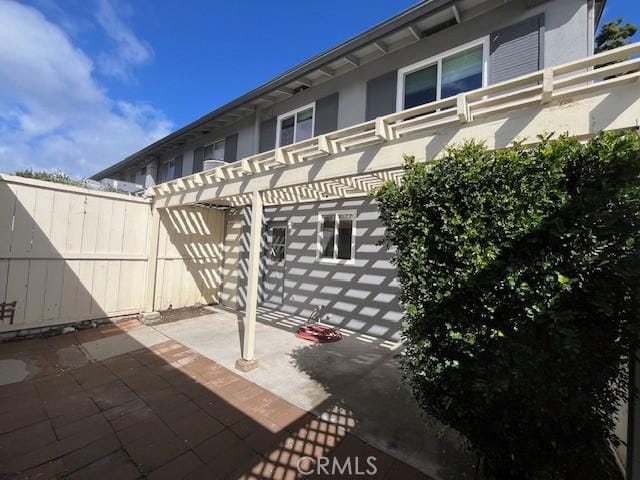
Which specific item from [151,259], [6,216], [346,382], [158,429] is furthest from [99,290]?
[346,382]

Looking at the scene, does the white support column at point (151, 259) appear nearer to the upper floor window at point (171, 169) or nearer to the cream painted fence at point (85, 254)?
the cream painted fence at point (85, 254)

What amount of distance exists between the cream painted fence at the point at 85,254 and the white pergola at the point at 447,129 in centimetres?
230

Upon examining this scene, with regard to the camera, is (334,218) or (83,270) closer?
(83,270)

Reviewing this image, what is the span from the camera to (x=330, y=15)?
24.7 feet

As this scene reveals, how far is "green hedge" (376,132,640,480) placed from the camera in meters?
1.70

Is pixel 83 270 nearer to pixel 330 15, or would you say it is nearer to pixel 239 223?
pixel 239 223

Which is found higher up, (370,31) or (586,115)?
(370,31)

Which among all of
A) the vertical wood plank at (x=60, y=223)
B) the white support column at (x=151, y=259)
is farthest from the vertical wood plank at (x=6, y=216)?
the white support column at (x=151, y=259)

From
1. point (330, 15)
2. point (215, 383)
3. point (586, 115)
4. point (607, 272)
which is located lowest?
point (215, 383)

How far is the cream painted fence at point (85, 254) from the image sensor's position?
5.05 meters

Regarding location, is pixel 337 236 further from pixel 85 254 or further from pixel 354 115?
pixel 85 254

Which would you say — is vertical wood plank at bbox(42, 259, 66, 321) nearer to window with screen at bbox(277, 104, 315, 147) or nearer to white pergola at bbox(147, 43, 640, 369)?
white pergola at bbox(147, 43, 640, 369)

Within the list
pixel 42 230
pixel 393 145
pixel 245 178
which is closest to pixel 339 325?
pixel 245 178

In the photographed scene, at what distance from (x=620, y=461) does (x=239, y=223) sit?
317 inches
